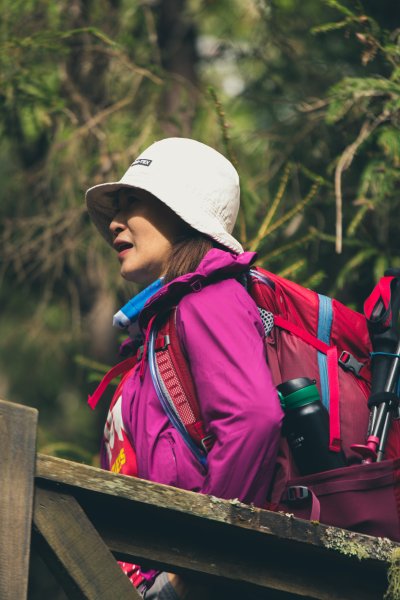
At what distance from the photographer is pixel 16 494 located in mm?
2506

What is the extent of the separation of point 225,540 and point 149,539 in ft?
0.73

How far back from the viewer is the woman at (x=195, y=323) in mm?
2986

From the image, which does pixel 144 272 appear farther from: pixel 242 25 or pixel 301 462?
pixel 242 25

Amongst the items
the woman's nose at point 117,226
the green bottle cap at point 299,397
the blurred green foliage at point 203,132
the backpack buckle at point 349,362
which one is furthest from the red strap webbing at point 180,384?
the blurred green foliage at point 203,132

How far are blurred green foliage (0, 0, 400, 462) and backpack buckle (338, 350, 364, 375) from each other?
148 centimetres

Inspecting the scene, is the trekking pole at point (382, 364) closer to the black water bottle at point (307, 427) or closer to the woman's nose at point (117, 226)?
the black water bottle at point (307, 427)

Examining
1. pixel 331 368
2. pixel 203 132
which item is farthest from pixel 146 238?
pixel 203 132

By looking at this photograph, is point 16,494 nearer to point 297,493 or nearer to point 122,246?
point 297,493

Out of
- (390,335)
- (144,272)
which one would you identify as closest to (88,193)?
(144,272)

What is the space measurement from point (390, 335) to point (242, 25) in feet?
17.9

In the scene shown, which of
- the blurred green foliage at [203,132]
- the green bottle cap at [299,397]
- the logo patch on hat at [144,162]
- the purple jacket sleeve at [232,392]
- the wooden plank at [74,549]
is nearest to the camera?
the wooden plank at [74,549]

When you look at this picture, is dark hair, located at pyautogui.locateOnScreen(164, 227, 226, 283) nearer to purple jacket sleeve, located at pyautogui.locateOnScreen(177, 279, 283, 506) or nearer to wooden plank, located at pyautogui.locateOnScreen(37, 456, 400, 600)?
purple jacket sleeve, located at pyautogui.locateOnScreen(177, 279, 283, 506)

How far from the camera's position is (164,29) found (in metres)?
9.05

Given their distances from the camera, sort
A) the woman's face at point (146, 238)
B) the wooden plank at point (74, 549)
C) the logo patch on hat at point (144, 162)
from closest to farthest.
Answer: the wooden plank at point (74, 549) < the woman's face at point (146, 238) < the logo patch on hat at point (144, 162)
